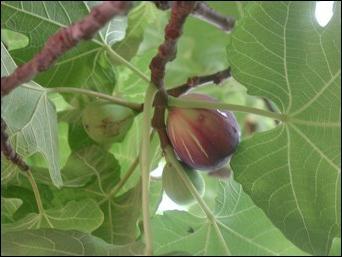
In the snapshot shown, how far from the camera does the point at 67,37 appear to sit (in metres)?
0.71

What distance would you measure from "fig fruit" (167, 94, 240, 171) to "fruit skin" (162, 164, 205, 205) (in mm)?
32

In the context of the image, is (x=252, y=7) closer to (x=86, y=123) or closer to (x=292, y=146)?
(x=292, y=146)

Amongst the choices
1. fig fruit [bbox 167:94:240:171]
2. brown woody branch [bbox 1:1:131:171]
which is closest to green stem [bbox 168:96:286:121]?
fig fruit [bbox 167:94:240:171]

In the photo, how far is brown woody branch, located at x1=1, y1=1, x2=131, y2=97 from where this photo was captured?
2.18ft

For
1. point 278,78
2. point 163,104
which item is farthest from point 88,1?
point 278,78

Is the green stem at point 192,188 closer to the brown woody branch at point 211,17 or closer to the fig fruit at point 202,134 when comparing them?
the fig fruit at point 202,134

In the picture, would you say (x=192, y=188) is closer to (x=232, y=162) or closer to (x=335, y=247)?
(x=232, y=162)

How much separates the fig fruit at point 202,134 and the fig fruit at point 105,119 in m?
0.16

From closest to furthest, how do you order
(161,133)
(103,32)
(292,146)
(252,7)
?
(252,7), (292,146), (161,133), (103,32)

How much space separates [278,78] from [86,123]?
0.40 metres

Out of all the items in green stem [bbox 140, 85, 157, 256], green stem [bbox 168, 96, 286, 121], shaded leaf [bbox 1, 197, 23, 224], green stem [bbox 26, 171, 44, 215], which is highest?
green stem [bbox 168, 96, 286, 121]

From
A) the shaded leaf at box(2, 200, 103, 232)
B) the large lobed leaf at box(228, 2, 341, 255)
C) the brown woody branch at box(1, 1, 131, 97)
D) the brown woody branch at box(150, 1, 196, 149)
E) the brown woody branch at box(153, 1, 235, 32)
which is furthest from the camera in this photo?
the shaded leaf at box(2, 200, 103, 232)

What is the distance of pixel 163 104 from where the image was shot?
3.55ft

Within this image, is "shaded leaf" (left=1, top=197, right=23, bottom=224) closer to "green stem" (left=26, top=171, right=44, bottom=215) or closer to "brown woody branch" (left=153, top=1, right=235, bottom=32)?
"green stem" (left=26, top=171, right=44, bottom=215)
